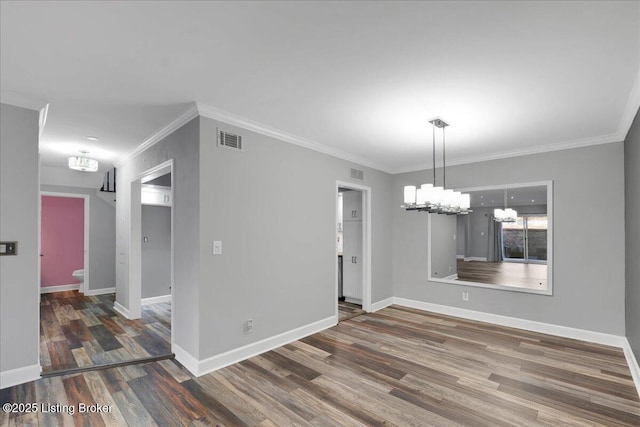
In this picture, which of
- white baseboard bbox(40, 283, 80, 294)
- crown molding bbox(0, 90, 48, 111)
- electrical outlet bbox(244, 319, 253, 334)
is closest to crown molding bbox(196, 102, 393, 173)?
crown molding bbox(0, 90, 48, 111)

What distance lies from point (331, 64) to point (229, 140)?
154 centimetres

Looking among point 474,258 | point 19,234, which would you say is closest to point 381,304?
point 474,258

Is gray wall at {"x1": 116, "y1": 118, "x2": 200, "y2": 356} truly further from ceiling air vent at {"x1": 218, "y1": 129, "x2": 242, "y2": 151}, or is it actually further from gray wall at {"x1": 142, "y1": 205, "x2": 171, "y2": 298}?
gray wall at {"x1": 142, "y1": 205, "x2": 171, "y2": 298}

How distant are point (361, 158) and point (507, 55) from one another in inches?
119

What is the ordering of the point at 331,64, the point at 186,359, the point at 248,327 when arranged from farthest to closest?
the point at 248,327
the point at 186,359
the point at 331,64

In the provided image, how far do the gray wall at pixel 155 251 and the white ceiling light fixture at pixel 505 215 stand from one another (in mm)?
6014

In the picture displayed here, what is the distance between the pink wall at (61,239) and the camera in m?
6.80

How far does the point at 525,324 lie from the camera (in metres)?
4.41

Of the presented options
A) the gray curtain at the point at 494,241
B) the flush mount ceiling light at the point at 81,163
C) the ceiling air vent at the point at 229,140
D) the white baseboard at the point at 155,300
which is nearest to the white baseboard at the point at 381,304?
the gray curtain at the point at 494,241

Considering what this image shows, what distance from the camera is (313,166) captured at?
4.30 m

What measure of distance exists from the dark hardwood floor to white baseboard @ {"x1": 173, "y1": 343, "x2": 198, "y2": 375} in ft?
7.79

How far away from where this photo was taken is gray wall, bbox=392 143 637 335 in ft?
12.7

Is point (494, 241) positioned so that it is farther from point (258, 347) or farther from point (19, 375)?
point (19, 375)

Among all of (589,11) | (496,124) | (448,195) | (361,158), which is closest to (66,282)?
(361,158)
